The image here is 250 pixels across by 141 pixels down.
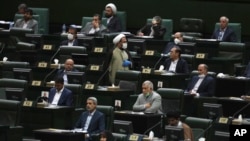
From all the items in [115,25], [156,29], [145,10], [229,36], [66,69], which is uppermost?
[145,10]

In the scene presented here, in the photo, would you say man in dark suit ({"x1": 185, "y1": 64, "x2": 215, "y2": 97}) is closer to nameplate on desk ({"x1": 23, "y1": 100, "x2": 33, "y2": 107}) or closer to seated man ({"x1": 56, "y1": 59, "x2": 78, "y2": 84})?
seated man ({"x1": 56, "y1": 59, "x2": 78, "y2": 84})

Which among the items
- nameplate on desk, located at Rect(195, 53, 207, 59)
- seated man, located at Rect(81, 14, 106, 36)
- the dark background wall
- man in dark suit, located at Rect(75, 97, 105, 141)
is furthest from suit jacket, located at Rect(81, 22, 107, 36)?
man in dark suit, located at Rect(75, 97, 105, 141)

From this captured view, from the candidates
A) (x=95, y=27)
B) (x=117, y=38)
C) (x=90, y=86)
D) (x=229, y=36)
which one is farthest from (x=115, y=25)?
(x=90, y=86)

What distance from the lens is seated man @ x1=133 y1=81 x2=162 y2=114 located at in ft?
53.1

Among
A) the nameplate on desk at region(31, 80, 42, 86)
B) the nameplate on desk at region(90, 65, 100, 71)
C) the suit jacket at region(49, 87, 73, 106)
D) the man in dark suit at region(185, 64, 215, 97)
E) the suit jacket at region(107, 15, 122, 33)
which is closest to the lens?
the suit jacket at region(49, 87, 73, 106)

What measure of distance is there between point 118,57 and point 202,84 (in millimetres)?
1966

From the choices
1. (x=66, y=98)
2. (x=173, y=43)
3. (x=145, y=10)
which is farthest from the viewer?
(x=145, y=10)

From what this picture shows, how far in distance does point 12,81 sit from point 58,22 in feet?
24.2

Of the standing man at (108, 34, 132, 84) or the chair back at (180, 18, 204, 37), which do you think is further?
the chair back at (180, 18, 204, 37)

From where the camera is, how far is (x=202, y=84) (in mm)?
17438

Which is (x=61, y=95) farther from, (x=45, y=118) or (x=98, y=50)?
(x=98, y=50)

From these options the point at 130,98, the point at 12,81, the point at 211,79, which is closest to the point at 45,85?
the point at 12,81

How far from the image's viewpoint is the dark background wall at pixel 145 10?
74.1ft

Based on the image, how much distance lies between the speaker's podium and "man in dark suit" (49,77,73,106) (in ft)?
5.68
